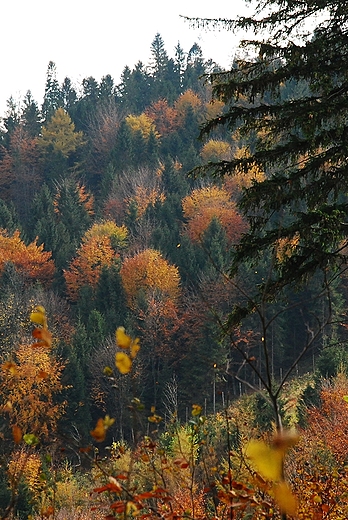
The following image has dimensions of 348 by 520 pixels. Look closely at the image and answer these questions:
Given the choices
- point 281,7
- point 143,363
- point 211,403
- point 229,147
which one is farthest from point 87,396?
point 229,147

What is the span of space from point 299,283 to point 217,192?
42.7 m

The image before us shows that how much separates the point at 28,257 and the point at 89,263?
4.56 meters

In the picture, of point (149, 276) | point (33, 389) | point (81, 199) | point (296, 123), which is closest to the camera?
point (296, 123)

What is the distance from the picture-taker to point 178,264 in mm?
38281

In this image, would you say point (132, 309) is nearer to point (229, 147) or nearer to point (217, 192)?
point (217, 192)

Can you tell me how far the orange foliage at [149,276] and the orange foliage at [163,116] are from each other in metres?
29.5

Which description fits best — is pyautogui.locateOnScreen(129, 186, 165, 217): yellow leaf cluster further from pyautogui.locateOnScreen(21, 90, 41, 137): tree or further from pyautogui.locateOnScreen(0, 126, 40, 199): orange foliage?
pyautogui.locateOnScreen(21, 90, 41, 137): tree

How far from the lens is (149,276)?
3641 cm

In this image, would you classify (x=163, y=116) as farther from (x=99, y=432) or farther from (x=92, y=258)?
(x=99, y=432)

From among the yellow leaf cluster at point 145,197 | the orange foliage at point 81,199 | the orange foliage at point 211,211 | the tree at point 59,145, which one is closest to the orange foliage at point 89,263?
the yellow leaf cluster at point 145,197

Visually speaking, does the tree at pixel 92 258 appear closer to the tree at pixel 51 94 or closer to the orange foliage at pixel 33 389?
the orange foliage at pixel 33 389

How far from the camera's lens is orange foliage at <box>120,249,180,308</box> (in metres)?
35.8

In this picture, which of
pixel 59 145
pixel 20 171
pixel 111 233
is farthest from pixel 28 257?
pixel 59 145

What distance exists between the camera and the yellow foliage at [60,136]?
62.7 meters
